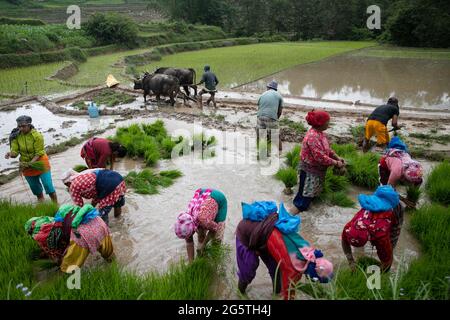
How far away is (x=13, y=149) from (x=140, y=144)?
235cm

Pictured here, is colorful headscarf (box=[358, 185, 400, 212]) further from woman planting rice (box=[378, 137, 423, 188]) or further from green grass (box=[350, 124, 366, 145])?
green grass (box=[350, 124, 366, 145])

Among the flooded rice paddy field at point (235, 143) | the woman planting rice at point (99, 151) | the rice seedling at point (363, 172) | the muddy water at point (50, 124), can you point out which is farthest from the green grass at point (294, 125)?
the woman planting rice at point (99, 151)

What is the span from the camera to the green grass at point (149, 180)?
5.10m

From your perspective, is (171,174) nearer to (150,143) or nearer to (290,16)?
(150,143)

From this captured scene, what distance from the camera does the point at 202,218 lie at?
3.10 metres

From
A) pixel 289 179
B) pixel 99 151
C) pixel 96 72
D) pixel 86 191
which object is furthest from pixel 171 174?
pixel 96 72

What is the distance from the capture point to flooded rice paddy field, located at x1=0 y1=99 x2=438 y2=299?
3613 millimetres

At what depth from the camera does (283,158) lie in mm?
6359

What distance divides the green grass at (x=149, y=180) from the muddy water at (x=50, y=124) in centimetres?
308

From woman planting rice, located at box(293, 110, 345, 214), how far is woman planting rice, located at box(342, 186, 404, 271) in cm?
100

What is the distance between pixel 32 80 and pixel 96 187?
43.4 feet

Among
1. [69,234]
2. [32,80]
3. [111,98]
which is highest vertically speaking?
[32,80]

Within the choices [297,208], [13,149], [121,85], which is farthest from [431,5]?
[13,149]

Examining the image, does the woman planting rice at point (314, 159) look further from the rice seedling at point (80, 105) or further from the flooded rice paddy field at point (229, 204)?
the rice seedling at point (80, 105)
